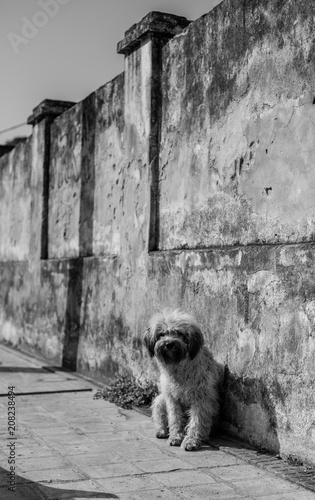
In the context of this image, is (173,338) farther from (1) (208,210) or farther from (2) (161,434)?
(1) (208,210)

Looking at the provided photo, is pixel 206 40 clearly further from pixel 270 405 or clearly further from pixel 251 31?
pixel 270 405

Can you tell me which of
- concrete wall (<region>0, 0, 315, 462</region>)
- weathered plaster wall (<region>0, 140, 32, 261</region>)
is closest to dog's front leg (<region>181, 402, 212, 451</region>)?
concrete wall (<region>0, 0, 315, 462</region>)

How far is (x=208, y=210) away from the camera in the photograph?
22.6 ft

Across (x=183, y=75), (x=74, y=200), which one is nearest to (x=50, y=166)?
(x=74, y=200)

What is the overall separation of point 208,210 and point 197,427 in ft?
6.75

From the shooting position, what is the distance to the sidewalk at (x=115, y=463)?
473cm

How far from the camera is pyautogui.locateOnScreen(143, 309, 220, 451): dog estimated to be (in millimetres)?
5926

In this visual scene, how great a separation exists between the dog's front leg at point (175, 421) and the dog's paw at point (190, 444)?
0.13m

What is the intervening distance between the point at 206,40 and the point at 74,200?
4.13 m

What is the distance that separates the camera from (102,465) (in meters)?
5.35

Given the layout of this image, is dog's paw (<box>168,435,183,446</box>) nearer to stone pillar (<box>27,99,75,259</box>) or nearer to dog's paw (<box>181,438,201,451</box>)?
dog's paw (<box>181,438,201,451</box>)

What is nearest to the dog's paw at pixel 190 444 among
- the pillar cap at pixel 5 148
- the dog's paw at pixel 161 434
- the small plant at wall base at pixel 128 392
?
the dog's paw at pixel 161 434

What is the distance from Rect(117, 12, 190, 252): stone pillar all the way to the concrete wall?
0.02m

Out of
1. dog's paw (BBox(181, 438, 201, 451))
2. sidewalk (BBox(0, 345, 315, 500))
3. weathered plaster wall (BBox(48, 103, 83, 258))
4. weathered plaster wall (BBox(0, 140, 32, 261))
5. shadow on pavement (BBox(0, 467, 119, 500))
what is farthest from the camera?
weathered plaster wall (BBox(0, 140, 32, 261))
